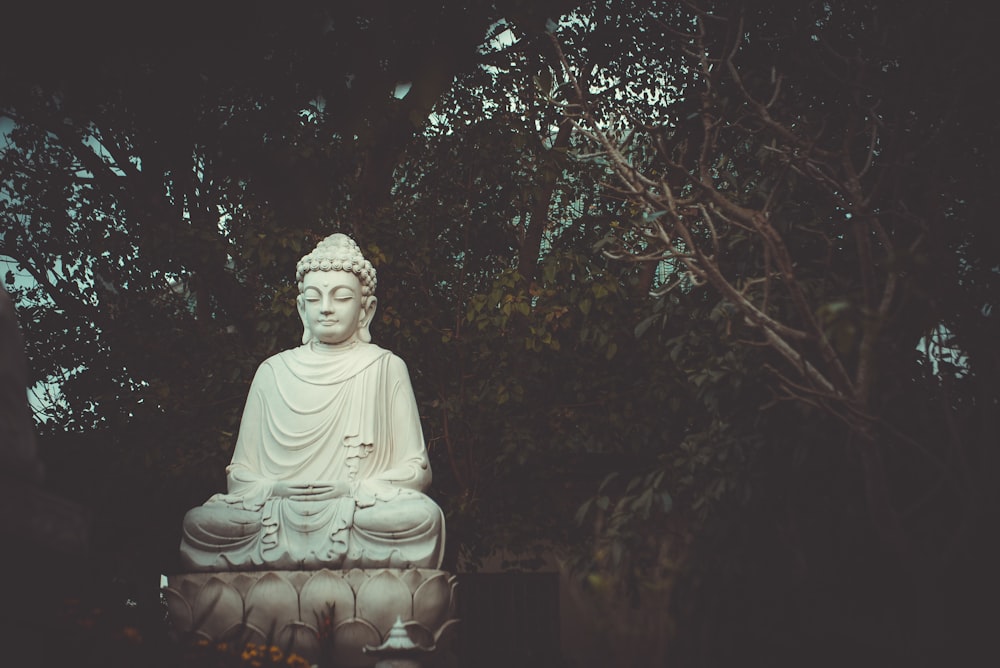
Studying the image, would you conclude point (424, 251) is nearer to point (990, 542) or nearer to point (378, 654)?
point (378, 654)

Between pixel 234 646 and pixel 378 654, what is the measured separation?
22.1 inches

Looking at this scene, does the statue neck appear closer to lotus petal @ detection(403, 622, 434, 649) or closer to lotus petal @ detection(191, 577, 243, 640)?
lotus petal @ detection(191, 577, 243, 640)

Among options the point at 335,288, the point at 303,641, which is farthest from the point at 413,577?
the point at 335,288

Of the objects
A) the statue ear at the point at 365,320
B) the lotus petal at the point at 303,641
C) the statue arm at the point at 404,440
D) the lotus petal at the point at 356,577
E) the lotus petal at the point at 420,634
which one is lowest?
the lotus petal at the point at 303,641

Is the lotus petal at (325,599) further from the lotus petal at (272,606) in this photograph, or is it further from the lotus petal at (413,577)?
the lotus petal at (413,577)

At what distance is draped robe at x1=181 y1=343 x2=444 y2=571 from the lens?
208 inches

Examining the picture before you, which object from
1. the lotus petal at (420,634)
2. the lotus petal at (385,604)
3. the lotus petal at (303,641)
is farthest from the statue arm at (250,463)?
the lotus petal at (420,634)

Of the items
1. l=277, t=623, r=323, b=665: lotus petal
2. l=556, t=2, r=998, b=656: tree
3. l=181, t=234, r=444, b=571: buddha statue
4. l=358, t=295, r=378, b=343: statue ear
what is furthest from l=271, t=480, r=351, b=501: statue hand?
l=556, t=2, r=998, b=656: tree

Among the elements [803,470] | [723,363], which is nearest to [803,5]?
[723,363]

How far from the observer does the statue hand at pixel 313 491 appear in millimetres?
5523

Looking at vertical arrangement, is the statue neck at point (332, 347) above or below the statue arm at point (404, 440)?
above

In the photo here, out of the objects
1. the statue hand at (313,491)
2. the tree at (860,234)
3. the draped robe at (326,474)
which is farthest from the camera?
the statue hand at (313,491)

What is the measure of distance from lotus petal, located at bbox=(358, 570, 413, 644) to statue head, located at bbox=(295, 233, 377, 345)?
1630 millimetres

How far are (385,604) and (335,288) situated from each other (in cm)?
181
